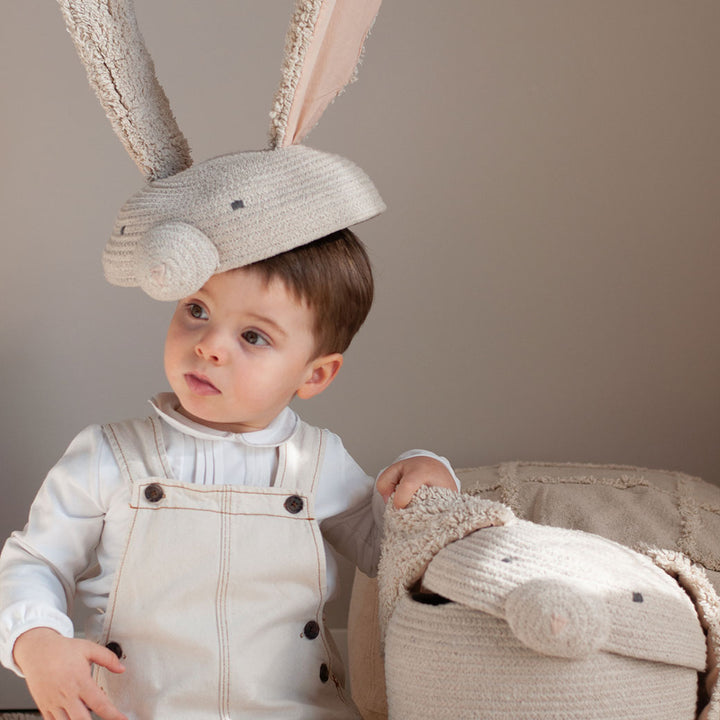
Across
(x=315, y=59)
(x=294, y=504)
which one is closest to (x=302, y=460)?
(x=294, y=504)

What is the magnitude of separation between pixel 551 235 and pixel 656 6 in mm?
387

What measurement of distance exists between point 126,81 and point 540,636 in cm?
65

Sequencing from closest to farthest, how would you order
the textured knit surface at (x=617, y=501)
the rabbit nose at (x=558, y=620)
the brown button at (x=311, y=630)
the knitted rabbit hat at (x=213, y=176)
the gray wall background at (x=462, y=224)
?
1. the rabbit nose at (x=558, y=620)
2. the knitted rabbit hat at (x=213, y=176)
3. the brown button at (x=311, y=630)
4. the textured knit surface at (x=617, y=501)
5. the gray wall background at (x=462, y=224)

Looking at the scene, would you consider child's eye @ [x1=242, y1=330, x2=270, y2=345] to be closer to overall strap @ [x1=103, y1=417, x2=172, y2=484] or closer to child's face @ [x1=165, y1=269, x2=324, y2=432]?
child's face @ [x1=165, y1=269, x2=324, y2=432]

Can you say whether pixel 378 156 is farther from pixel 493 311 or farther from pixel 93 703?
pixel 93 703

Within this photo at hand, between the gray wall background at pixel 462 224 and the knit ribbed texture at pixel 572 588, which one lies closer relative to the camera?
the knit ribbed texture at pixel 572 588

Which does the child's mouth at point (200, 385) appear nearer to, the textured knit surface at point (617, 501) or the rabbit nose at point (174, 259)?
the rabbit nose at point (174, 259)

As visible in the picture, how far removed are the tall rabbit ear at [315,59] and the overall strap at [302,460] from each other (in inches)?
12.3

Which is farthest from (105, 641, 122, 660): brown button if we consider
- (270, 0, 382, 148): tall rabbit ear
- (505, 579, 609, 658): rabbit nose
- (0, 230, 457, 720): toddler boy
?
(270, 0, 382, 148): tall rabbit ear

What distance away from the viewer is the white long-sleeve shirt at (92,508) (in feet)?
2.96

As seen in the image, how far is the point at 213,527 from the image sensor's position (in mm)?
958

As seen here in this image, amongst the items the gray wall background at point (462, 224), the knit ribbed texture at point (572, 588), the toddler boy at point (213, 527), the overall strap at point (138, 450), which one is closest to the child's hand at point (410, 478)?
the toddler boy at point (213, 527)

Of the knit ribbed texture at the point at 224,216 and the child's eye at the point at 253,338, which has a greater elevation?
the knit ribbed texture at the point at 224,216

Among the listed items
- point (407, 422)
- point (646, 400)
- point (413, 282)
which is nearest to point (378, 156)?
point (413, 282)
